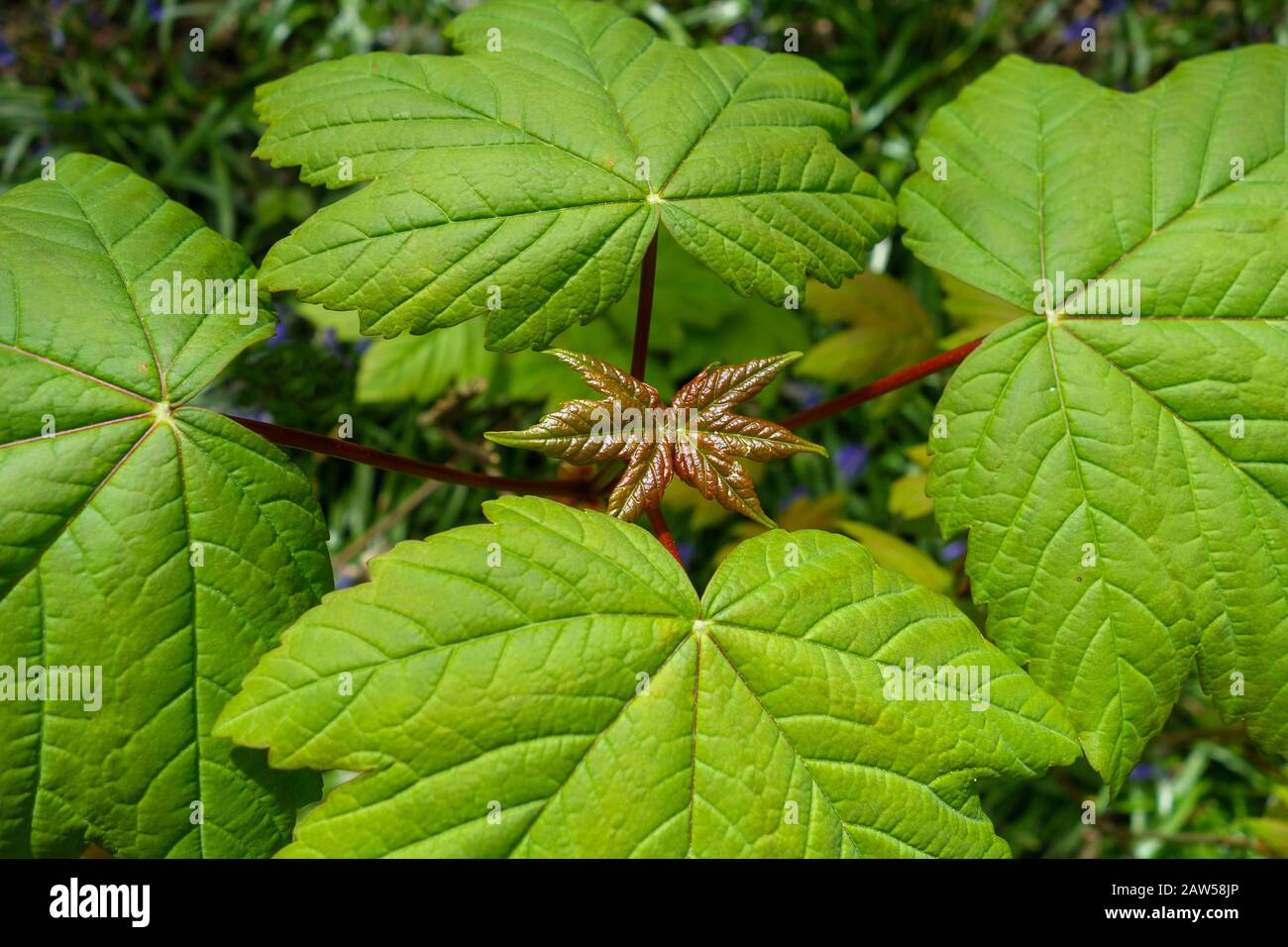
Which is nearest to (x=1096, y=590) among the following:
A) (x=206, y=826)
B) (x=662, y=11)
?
(x=206, y=826)

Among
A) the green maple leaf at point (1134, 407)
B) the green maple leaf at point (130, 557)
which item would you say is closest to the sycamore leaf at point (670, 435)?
the green maple leaf at point (1134, 407)

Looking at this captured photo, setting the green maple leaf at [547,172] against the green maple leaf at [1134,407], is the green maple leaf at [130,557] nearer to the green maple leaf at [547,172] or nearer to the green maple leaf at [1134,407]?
the green maple leaf at [547,172]

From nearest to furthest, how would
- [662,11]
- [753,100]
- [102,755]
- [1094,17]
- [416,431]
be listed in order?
[102,755] < [753,100] < [416,431] < [662,11] < [1094,17]

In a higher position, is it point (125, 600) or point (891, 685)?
point (125, 600)

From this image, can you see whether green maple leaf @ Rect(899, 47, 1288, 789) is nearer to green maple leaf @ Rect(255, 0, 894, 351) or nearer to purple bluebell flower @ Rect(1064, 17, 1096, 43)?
green maple leaf @ Rect(255, 0, 894, 351)

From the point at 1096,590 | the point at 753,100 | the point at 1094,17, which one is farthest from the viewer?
the point at 1094,17

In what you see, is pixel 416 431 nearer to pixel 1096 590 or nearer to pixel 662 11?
pixel 662 11

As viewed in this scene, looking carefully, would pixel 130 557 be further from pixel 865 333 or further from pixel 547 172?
pixel 865 333
